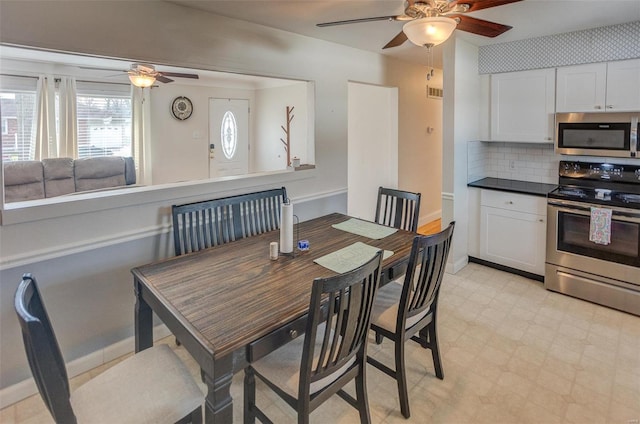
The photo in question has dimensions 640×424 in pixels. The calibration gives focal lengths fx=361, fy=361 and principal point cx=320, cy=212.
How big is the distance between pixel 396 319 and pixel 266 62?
7.50 ft

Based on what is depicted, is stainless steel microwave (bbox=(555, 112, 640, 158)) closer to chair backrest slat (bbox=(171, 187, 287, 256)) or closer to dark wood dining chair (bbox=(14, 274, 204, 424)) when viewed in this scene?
chair backrest slat (bbox=(171, 187, 287, 256))

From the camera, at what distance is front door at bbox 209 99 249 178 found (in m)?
6.81

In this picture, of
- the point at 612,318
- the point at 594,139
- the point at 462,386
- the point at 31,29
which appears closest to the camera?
the point at 31,29

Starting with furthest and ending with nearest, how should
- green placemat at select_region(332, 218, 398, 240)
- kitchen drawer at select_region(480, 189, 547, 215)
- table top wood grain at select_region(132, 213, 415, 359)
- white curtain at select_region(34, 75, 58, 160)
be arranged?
white curtain at select_region(34, 75, 58, 160), kitchen drawer at select_region(480, 189, 547, 215), green placemat at select_region(332, 218, 398, 240), table top wood grain at select_region(132, 213, 415, 359)

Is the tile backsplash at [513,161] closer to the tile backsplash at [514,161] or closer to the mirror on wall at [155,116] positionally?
the tile backsplash at [514,161]

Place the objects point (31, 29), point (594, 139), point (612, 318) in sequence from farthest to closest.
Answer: point (594, 139) < point (612, 318) < point (31, 29)

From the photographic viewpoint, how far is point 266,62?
3.03 metres

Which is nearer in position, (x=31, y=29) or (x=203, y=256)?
(x=31, y=29)

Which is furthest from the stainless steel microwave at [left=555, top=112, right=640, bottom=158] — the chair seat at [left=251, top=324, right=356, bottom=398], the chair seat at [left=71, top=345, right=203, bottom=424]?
the chair seat at [left=71, top=345, right=203, bottom=424]

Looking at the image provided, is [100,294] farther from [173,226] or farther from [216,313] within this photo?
[216,313]

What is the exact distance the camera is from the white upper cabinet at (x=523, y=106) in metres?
3.53

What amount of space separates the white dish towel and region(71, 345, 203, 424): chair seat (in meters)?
3.26

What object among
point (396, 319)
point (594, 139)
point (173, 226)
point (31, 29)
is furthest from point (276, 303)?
point (594, 139)

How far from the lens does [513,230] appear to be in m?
3.66
